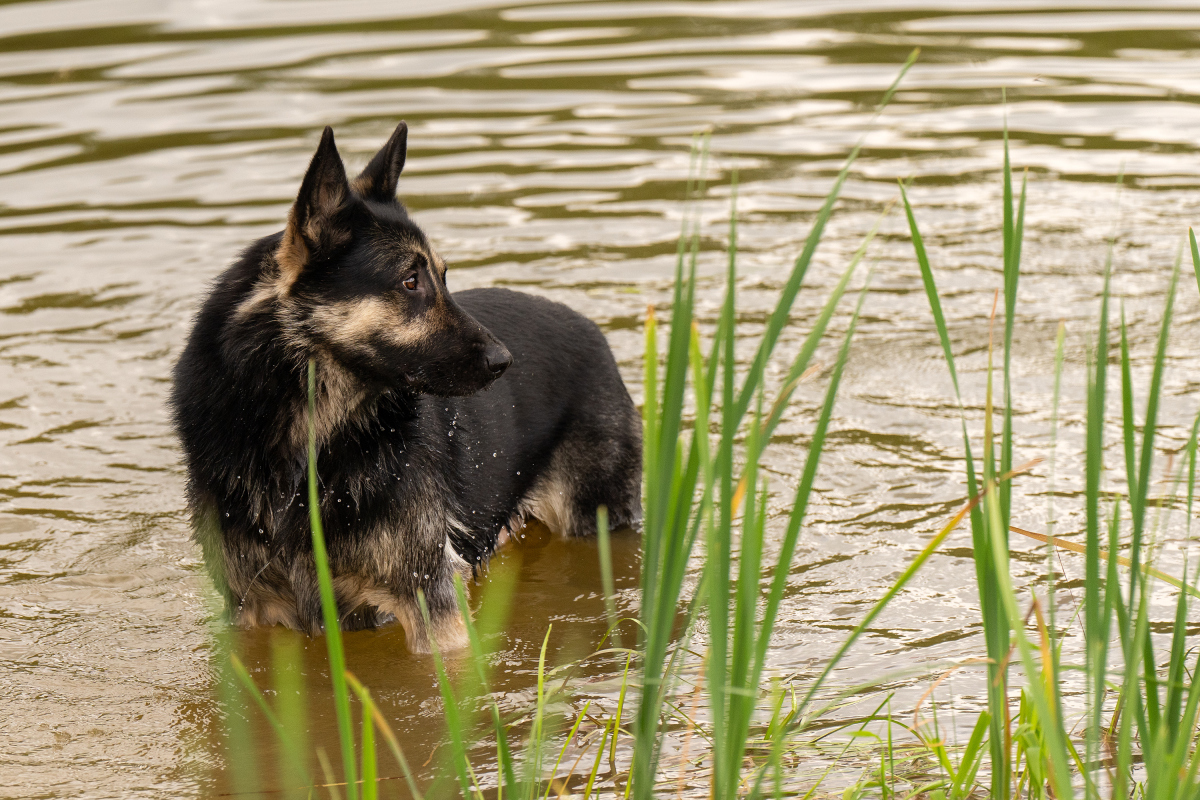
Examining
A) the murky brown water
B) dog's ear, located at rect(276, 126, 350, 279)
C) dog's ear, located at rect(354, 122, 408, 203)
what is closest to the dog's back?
the murky brown water

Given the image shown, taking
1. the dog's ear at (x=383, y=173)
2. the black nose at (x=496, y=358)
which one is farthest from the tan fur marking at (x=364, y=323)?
the dog's ear at (x=383, y=173)

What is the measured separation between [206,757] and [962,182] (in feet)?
25.0

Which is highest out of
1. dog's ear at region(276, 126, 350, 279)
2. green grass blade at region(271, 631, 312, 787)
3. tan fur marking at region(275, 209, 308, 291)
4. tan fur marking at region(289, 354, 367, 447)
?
dog's ear at region(276, 126, 350, 279)

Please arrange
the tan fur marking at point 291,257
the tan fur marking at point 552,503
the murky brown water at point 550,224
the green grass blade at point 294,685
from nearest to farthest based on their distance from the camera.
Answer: the green grass blade at point 294,685 → the tan fur marking at point 291,257 → the murky brown water at point 550,224 → the tan fur marking at point 552,503

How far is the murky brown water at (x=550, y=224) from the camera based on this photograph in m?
4.75

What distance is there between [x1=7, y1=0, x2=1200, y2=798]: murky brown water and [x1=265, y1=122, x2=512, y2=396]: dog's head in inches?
44.3

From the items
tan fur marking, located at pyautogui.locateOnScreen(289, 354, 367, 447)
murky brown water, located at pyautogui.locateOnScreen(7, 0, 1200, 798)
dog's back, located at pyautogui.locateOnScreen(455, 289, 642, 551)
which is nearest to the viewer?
tan fur marking, located at pyautogui.locateOnScreen(289, 354, 367, 447)

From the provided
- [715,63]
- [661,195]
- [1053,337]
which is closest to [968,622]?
[1053,337]

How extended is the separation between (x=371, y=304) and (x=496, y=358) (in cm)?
46

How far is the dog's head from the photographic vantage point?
13.9ft

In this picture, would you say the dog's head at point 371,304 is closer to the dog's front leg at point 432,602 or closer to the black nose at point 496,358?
the black nose at point 496,358

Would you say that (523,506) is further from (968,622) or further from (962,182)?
(962,182)

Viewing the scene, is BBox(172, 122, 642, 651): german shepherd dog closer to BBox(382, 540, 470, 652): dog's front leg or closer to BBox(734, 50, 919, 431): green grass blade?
BBox(382, 540, 470, 652): dog's front leg

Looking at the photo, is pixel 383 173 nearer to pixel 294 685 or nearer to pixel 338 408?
pixel 338 408
